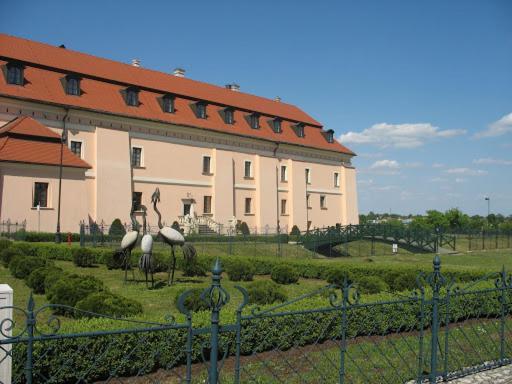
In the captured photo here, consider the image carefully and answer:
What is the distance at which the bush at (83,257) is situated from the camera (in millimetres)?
17406

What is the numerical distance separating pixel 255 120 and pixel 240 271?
26.1m

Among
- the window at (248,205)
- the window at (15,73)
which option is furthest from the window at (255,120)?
the window at (15,73)

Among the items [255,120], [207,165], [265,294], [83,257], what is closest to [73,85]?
[207,165]

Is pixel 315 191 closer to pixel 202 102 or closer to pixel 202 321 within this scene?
pixel 202 102

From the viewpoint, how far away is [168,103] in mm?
34344

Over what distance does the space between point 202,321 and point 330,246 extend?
2234 cm

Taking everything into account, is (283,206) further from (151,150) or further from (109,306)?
(109,306)

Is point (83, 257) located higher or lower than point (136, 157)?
lower

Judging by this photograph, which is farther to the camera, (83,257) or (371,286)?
(83,257)

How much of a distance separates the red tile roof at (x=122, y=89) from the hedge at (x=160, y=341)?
76.9 ft

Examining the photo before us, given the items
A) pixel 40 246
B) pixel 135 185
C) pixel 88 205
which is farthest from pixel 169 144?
pixel 40 246

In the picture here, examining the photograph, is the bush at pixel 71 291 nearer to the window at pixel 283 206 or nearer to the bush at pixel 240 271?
the bush at pixel 240 271

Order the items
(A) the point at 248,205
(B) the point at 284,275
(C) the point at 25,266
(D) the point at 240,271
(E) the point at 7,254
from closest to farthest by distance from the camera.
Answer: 1. (C) the point at 25,266
2. (B) the point at 284,275
3. (D) the point at 240,271
4. (E) the point at 7,254
5. (A) the point at 248,205

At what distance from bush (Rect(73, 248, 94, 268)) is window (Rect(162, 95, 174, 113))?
18.1m
